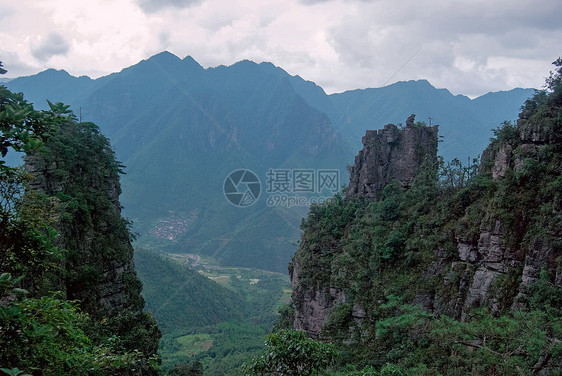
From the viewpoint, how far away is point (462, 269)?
1719 centimetres

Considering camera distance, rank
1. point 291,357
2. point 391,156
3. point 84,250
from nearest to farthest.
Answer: point 291,357, point 84,250, point 391,156

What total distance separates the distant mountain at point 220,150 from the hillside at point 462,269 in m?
83.8

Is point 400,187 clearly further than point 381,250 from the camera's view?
Yes

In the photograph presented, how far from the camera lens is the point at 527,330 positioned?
10.5 meters

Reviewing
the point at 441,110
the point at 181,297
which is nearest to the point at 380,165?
the point at 181,297

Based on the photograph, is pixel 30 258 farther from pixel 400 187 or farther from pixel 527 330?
pixel 400 187

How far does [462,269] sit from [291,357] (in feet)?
43.5

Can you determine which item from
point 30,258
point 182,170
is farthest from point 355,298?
point 182,170

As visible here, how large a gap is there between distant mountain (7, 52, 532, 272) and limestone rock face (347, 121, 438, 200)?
255ft

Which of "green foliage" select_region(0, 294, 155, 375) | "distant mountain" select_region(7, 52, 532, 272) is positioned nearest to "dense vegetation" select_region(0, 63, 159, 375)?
"green foliage" select_region(0, 294, 155, 375)

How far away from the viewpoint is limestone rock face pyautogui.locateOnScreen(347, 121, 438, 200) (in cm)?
2822

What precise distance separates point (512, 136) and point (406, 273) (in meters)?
8.70

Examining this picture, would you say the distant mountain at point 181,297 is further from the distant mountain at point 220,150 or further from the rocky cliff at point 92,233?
the rocky cliff at point 92,233

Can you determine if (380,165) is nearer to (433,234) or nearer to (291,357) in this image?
(433,234)
